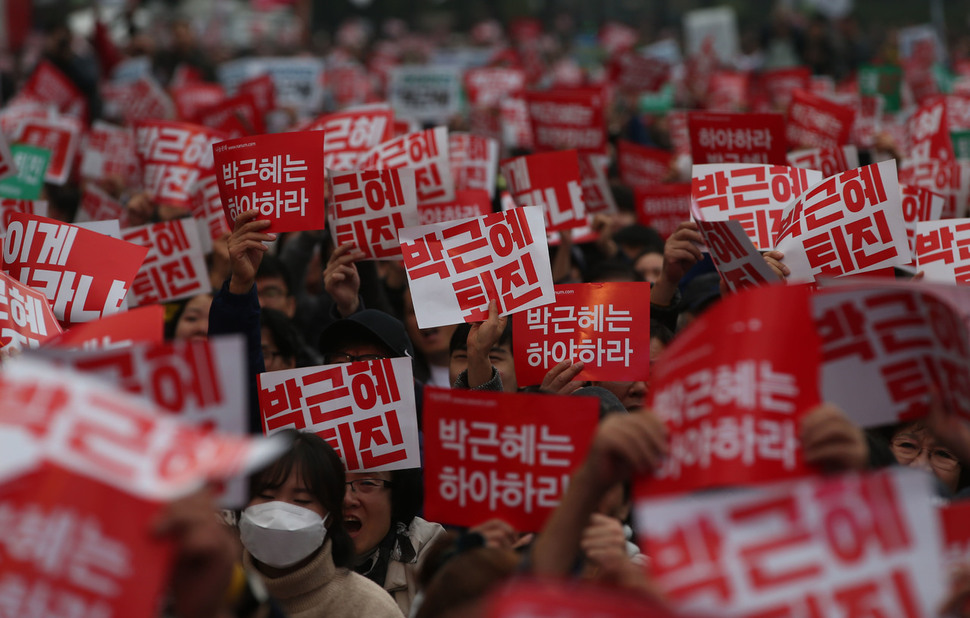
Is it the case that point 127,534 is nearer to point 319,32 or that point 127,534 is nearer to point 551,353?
point 551,353

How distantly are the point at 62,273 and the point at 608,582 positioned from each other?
107 inches

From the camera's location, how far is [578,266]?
745 centimetres

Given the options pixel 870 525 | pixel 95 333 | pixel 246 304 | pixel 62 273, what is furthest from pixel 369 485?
pixel 870 525

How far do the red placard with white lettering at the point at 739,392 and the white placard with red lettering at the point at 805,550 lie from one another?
325 mm

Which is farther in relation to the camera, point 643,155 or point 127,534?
point 643,155

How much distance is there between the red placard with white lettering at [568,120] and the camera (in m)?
9.34

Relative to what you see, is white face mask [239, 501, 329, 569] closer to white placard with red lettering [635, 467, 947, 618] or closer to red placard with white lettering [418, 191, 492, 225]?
white placard with red lettering [635, 467, 947, 618]

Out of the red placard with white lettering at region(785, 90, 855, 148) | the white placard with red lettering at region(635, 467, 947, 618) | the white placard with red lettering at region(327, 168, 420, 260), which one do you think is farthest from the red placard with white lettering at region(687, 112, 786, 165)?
the white placard with red lettering at region(635, 467, 947, 618)

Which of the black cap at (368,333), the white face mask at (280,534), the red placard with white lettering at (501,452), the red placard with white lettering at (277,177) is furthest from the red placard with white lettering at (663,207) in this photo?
the red placard with white lettering at (501,452)

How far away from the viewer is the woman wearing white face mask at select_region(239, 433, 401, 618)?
146 inches

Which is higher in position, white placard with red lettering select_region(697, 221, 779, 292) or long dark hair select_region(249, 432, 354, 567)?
white placard with red lettering select_region(697, 221, 779, 292)

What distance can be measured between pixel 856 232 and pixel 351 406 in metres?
1.97

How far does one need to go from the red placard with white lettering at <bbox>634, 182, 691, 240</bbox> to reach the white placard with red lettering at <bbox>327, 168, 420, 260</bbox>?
2.85 metres

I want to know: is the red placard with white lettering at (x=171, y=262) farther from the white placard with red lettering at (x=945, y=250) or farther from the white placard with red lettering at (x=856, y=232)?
the white placard with red lettering at (x=945, y=250)
